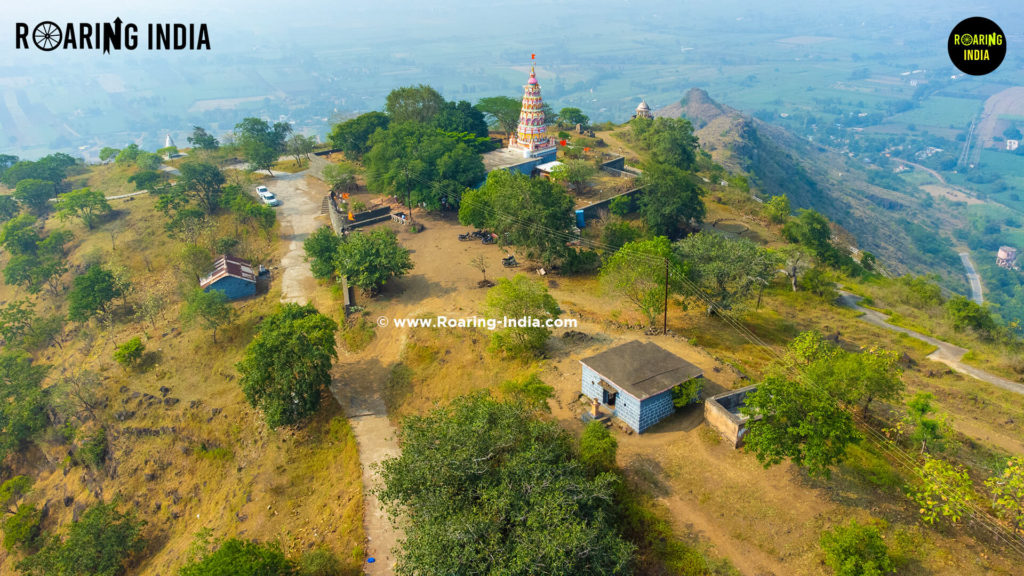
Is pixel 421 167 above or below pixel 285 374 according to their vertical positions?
above

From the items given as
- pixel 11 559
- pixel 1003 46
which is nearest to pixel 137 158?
pixel 11 559

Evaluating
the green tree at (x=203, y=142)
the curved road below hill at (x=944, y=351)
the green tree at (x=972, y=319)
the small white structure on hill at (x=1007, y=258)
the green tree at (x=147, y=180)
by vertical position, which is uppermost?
the green tree at (x=203, y=142)

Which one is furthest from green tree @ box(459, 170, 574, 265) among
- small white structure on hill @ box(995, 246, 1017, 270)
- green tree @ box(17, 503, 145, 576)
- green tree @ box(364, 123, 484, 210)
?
small white structure on hill @ box(995, 246, 1017, 270)

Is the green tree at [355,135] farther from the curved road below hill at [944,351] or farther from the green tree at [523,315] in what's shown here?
the curved road below hill at [944,351]

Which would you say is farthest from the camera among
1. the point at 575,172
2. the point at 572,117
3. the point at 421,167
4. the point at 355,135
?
the point at 572,117

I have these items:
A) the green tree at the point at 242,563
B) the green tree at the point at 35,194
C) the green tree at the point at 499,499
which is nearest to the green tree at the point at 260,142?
the green tree at the point at 35,194

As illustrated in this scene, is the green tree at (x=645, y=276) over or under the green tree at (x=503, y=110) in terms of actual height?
under

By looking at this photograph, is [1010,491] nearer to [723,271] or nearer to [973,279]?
[723,271]

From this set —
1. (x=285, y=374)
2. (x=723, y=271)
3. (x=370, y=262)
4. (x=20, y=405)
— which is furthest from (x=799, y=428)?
(x=20, y=405)
